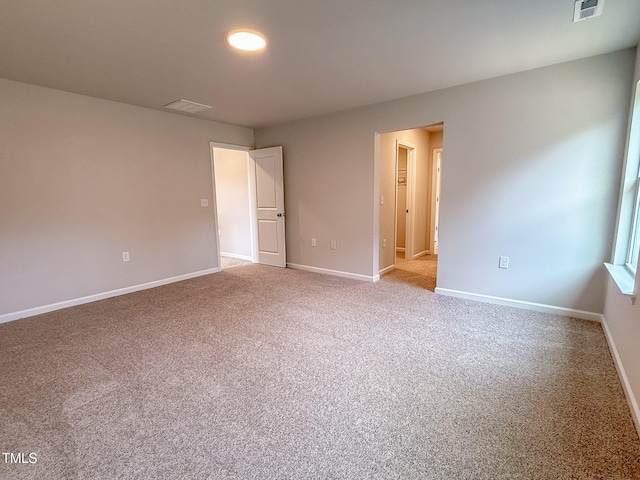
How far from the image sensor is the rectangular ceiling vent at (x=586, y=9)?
72.7 inches

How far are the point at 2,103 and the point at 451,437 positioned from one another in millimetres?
4639

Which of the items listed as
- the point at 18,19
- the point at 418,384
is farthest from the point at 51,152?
the point at 418,384

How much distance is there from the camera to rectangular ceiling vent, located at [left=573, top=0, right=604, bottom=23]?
1.85 m

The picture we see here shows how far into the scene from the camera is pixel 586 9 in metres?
1.91

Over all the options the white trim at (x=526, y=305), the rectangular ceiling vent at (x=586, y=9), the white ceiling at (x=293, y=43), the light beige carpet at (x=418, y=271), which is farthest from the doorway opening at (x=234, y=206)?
the rectangular ceiling vent at (x=586, y=9)

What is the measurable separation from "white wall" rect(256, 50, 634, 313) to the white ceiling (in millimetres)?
230

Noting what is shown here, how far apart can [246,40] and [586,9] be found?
7.48 feet

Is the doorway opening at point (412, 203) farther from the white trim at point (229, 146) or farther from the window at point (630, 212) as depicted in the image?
the white trim at point (229, 146)

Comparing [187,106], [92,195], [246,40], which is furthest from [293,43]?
[92,195]

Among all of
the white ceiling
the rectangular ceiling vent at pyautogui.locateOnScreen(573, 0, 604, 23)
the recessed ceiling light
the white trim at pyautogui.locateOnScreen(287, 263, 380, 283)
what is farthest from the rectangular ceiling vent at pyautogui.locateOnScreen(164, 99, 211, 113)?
the rectangular ceiling vent at pyautogui.locateOnScreen(573, 0, 604, 23)

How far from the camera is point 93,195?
358 cm

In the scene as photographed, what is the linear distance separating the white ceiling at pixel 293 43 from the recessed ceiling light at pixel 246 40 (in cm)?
7

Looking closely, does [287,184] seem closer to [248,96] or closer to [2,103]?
[248,96]

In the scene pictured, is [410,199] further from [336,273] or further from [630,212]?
[630,212]
